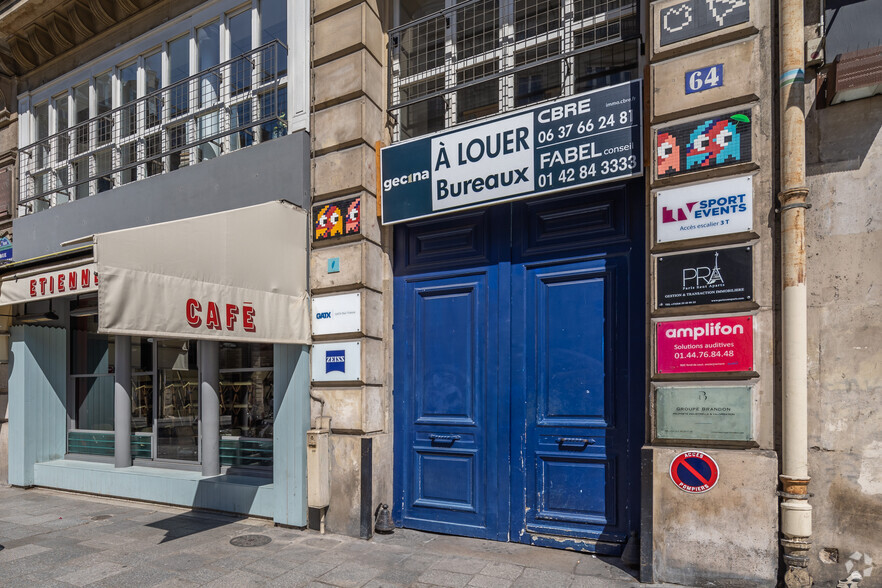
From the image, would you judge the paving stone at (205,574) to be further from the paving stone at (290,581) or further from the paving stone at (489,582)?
the paving stone at (489,582)

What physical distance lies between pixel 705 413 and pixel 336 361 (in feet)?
12.4

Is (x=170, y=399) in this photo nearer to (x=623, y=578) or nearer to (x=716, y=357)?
(x=623, y=578)

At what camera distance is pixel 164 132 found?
868cm

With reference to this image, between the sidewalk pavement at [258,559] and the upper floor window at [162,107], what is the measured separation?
4.80 meters

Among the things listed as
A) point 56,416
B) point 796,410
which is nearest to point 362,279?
point 796,410

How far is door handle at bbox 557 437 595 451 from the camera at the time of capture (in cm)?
556

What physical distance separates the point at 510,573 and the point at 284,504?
9.30 feet

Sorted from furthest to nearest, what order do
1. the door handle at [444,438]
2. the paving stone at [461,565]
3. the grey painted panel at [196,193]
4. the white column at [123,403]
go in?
the white column at [123,403]
the grey painted panel at [196,193]
the door handle at [444,438]
the paving stone at [461,565]

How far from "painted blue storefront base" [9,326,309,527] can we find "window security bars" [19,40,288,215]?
2.69 metres

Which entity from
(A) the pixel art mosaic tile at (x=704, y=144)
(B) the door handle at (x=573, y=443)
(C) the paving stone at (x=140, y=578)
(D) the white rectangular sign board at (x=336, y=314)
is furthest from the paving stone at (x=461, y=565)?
(A) the pixel art mosaic tile at (x=704, y=144)

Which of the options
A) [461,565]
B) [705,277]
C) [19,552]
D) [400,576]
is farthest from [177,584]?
[705,277]

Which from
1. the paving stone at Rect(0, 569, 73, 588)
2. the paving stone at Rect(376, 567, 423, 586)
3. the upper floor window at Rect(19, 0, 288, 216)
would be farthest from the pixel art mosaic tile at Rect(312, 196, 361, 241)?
the paving stone at Rect(0, 569, 73, 588)

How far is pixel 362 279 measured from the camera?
6438 mm

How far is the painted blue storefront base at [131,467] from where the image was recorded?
6707 millimetres
